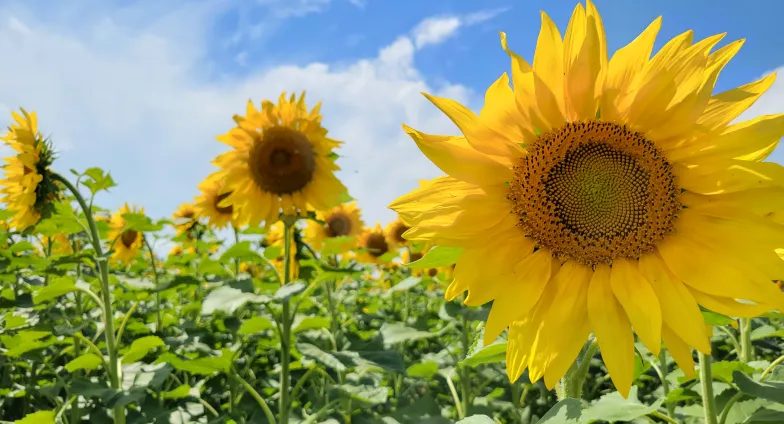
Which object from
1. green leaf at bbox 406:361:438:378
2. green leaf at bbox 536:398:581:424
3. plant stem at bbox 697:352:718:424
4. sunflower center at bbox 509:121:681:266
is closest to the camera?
green leaf at bbox 536:398:581:424

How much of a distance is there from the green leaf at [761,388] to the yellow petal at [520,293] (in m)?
0.70

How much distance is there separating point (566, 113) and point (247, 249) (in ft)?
7.44

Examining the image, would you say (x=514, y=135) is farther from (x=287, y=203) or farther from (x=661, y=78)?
A: (x=287, y=203)

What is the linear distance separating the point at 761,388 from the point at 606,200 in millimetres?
705

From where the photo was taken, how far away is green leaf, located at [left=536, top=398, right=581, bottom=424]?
1.22 meters

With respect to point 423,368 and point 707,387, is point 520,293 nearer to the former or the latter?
point 707,387

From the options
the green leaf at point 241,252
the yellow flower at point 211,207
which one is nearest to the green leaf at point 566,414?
the green leaf at point 241,252

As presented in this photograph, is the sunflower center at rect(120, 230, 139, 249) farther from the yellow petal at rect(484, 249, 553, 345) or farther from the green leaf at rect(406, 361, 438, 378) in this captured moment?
the yellow petal at rect(484, 249, 553, 345)

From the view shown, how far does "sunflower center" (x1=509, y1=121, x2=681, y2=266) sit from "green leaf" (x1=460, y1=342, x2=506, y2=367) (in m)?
0.28

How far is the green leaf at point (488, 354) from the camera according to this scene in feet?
4.83

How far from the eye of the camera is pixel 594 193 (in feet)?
4.92

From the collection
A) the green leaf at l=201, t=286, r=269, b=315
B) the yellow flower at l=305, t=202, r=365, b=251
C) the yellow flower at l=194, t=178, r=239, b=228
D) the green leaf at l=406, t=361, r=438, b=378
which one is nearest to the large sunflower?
the green leaf at l=201, t=286, r=269, b=315

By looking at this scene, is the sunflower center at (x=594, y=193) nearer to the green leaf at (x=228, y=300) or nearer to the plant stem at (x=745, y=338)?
the green leaf at (x=228, y=300)

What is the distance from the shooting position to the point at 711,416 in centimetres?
182
